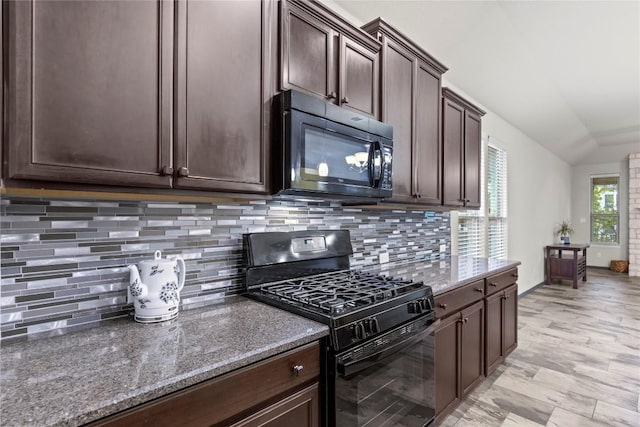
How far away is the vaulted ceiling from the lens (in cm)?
278

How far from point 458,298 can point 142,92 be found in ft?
6.77

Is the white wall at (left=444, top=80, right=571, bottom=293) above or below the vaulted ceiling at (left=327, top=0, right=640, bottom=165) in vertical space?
below

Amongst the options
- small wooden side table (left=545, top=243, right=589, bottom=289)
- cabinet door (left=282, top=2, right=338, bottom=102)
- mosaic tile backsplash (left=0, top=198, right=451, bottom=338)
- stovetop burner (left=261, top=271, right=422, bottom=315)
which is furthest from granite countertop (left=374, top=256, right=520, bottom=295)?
small wooden side table (left=545, top=243, right=589, bottom=289)

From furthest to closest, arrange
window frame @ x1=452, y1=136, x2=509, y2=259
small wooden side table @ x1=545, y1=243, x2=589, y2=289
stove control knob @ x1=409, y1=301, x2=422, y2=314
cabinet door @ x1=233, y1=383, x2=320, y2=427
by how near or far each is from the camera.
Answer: small wooden side table @ x1=545, y1=243, x2=589, y2=289 → window frame @ x1=452, y1=136, x2=509, y2=259 → stove control knob @ x1=409, y1=301, x2=422, y2=314 → cabinet door @ x1=233, y1=383, x2=320, y2=427

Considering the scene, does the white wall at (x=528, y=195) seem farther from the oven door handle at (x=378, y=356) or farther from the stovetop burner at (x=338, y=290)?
the oven door handle at (x=378, y=356)

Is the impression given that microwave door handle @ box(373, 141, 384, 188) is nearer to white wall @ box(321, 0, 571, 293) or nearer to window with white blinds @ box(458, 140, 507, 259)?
window with white blinds @ box(458, 140, 507, 259)

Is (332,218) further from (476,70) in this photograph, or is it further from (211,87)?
(476,70)

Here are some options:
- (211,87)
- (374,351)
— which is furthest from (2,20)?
(374,351)

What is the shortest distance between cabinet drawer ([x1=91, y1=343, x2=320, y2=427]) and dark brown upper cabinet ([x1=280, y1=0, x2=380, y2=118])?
3.85ft

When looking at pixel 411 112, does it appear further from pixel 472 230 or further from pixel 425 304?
pixel 472 230

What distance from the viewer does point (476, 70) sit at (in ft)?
11.9

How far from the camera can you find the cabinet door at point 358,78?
1.82m

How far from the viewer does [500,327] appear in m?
2.80

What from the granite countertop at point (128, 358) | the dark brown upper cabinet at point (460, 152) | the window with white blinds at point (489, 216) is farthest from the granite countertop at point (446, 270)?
the granite countertop at point (128, 358)
